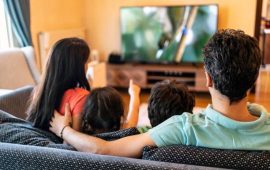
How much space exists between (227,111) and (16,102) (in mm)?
1551

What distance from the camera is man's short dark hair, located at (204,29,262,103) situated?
0.85 metres

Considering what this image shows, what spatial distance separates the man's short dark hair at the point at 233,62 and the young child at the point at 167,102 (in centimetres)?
35

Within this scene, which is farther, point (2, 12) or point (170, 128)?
point (2, 12)

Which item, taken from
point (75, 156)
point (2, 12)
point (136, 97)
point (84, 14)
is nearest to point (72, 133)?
point (75, 156)

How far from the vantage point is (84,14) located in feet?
16.1

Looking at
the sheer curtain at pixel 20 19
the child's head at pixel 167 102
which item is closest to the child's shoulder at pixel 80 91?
the child's head at pixel 167 102

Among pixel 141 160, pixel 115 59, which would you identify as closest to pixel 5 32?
pixel 115 59

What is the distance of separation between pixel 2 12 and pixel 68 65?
7.99 feet

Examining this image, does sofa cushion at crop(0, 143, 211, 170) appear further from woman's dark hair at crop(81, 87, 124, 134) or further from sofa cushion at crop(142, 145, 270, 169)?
woman's dark hair at crop(81, 87, 124, 134)

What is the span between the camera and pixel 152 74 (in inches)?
177

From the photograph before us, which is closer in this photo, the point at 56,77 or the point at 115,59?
the point at 56,77

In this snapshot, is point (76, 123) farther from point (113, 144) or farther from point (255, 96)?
point (255, 96)

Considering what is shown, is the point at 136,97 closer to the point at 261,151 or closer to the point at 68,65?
the point at 68,65

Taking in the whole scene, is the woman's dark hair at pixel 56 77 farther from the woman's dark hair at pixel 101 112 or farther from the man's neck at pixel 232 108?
the man's neck at pixel 232 108
